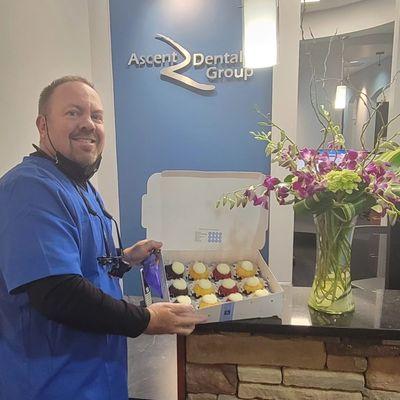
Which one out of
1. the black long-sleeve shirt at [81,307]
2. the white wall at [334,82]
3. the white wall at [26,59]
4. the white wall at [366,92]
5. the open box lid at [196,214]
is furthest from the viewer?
the white wall at [366,92]

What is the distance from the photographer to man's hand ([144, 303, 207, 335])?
1009 mm

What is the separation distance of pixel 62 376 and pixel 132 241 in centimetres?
221

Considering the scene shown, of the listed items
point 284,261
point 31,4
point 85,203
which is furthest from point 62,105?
point 284,261

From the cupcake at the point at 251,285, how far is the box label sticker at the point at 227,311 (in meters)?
0.15

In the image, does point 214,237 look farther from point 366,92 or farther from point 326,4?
point 366,92

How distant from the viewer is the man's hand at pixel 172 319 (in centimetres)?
101

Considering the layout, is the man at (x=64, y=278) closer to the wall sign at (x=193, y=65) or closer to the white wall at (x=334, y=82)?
the wall sign at (x=193, y=65)

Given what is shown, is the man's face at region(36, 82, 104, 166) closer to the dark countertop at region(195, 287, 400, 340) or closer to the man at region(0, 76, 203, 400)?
the man at region(0, 76, 203, 400)

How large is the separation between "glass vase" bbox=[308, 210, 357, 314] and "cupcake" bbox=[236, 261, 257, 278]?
0.72ft

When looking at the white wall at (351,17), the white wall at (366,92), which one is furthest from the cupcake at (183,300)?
the white wall at (366,92)

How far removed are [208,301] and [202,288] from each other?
98 mm

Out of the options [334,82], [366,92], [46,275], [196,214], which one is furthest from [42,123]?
[366,92]

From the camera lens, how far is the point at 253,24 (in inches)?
61.9

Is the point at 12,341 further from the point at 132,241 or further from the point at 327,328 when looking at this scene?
the point at 132,241
